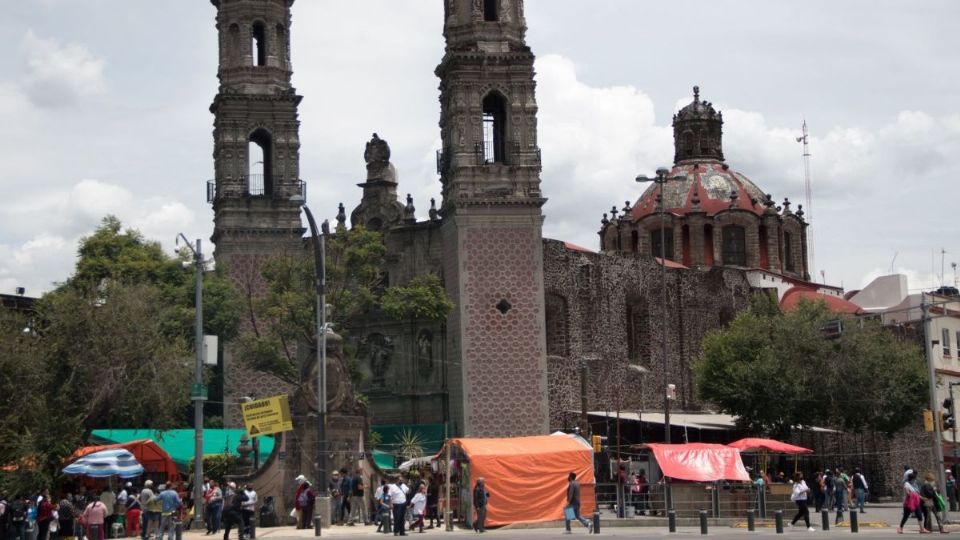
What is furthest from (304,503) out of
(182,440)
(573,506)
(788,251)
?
(788,251)

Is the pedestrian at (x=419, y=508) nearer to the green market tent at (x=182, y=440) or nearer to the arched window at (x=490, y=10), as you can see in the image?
the green market tent at (x=182, y=440)

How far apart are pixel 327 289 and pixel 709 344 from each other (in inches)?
685

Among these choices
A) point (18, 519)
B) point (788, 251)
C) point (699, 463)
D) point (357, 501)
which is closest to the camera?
point (18, 519)

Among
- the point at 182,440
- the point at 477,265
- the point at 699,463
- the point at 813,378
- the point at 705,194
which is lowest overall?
the point at 699,463

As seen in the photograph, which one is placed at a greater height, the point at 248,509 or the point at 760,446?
the point at 760,446

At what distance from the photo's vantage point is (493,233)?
188 feet

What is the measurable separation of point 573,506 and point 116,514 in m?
12.7

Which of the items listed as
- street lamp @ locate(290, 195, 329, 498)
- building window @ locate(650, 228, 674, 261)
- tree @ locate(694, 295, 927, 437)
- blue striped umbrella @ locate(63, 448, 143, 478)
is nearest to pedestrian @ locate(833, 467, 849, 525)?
tree @ locate(694, 295, 927, 437)

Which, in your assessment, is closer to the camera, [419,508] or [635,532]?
[635,532]

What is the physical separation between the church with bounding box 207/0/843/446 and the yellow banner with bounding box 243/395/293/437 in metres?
15.3

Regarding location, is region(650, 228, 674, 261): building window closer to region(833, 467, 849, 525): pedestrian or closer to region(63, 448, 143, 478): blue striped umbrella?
region(833, 467, 849, 525): pedestrian

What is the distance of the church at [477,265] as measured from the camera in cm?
5684

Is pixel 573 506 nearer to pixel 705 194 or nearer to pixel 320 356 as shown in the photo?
pixel 320 356

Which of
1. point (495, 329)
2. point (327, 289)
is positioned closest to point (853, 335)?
point (495, 329)
